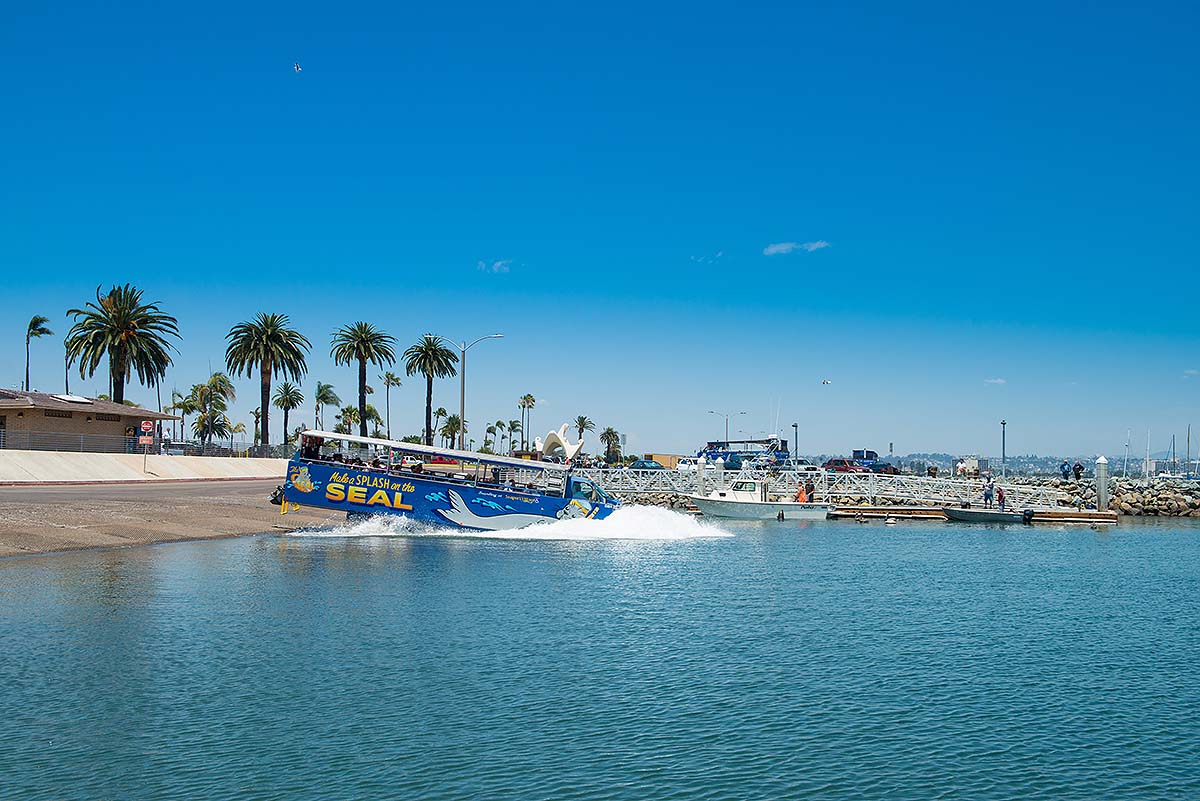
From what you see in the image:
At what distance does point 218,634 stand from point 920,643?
40.9 ft

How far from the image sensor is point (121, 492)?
4731cm

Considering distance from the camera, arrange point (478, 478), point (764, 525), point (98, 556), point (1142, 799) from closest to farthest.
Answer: point (1142, 799)
point (98, 556)
point (478, 478)
point (764, 525)

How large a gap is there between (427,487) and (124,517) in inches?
398

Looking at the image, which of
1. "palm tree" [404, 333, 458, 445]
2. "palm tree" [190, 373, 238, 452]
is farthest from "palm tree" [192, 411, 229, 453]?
"palm tree" [404, 333, 458, 445]

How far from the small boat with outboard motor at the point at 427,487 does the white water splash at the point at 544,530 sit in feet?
0.92

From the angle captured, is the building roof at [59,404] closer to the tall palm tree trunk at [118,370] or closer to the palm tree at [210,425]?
the tall palm tree trunk at [118,370]

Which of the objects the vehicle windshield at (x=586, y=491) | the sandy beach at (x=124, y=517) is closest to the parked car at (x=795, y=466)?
the vehicle windshield at (x=586, y=491)

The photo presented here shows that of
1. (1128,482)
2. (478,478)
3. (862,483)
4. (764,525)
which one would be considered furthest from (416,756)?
(1128,482)

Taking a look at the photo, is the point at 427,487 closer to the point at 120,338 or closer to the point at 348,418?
the point at 120,338

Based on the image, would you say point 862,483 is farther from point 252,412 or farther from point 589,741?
point 252,412

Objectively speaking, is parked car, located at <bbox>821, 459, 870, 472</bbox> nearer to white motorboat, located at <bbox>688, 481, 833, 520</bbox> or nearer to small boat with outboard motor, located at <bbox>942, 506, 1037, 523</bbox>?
small boat with outboard motor, located at <bbox>942, 506, 1037, 523</bbox>

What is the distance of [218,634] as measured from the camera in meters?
17.5

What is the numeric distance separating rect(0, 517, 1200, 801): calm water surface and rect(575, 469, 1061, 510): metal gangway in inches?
1379

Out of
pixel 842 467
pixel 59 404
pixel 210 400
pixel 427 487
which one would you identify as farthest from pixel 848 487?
pixel 210 400
